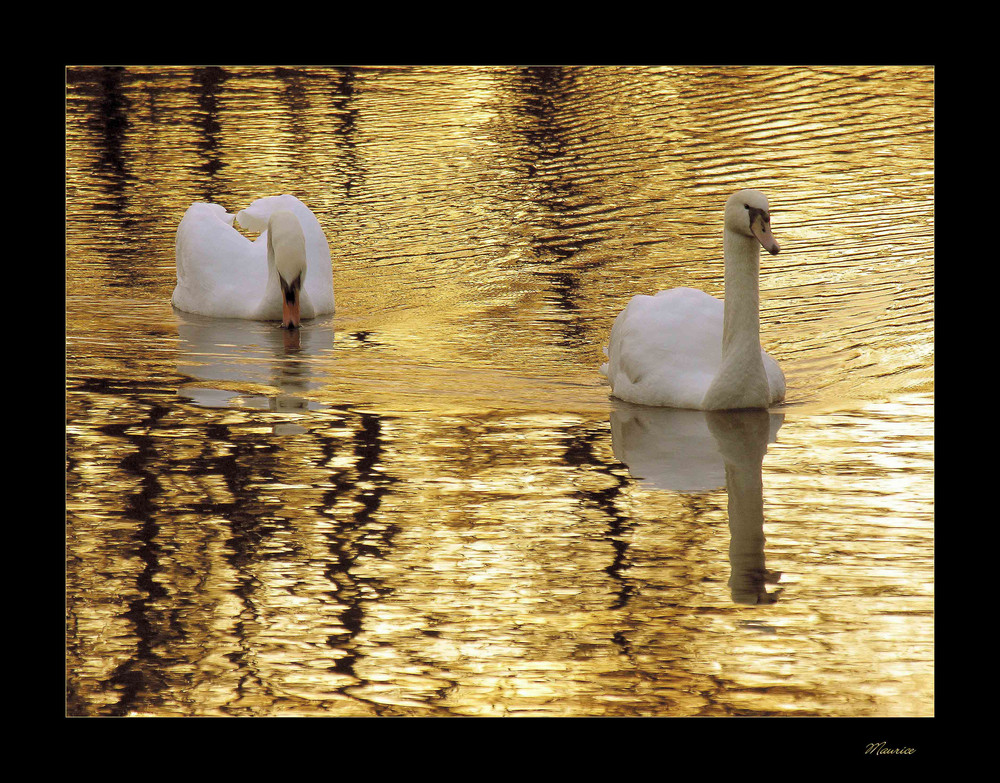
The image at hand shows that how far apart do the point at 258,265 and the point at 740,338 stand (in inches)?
210

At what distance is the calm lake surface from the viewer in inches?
247

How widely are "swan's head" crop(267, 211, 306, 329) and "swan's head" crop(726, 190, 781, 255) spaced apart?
13.4 ft

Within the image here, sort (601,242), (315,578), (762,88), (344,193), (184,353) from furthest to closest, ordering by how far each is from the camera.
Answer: (762,88) < (344,193) < (601,242) < (184,353) < (315,578)

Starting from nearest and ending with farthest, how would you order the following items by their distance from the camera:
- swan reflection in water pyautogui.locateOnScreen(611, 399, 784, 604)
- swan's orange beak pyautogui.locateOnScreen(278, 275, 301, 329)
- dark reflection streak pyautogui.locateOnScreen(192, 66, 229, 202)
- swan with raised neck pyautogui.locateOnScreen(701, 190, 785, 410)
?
swan reflection in water pyautogui.locateOnScreen(611, 399, 784, 604), swan with raised neck pyautogui.locateOnScreen(701, 190, 785, 410), swan's orange beak pyautogui.locateOnScreen(278, 275, 301, 329), dark reflection streak pyautogui.locateOnScreen(192, 66, 229, 202)

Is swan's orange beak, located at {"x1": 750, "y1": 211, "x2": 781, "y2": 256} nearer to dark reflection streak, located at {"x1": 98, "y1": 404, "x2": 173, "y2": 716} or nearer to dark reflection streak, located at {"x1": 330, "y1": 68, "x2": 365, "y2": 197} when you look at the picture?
dark reflection streak, located at {"x1": 98, "y1": 404, "x2": 173, "y2": 716}

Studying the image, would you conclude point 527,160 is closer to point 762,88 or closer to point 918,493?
point 762,88

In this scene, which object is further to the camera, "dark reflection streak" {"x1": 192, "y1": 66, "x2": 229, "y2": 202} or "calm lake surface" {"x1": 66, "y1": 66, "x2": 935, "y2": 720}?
"dark reflection streak" {"x1": 192, "y1": 66, "x2": 229, "y2": 202}

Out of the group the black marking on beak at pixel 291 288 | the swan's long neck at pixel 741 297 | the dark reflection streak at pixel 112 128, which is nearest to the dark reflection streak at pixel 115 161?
the dark reflection streak at pixel 112 128

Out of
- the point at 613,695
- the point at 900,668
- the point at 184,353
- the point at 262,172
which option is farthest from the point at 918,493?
the point at 262,172

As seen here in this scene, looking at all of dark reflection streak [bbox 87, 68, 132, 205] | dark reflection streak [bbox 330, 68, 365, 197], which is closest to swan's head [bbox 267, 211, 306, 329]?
dark reflection streak [bbox 330, 68, 365, 197]

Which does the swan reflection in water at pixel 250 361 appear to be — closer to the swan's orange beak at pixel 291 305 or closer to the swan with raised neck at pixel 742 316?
the swan's orange beak at pixel 291 305

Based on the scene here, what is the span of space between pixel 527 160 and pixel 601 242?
3.55 m

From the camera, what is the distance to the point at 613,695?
19.6 feet

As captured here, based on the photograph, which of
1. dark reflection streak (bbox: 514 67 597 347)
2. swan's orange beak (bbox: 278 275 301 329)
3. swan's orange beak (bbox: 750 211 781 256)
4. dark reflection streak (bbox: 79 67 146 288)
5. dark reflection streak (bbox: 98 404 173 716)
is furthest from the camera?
dark reflection streak (bbox: 79 67 146 288)
